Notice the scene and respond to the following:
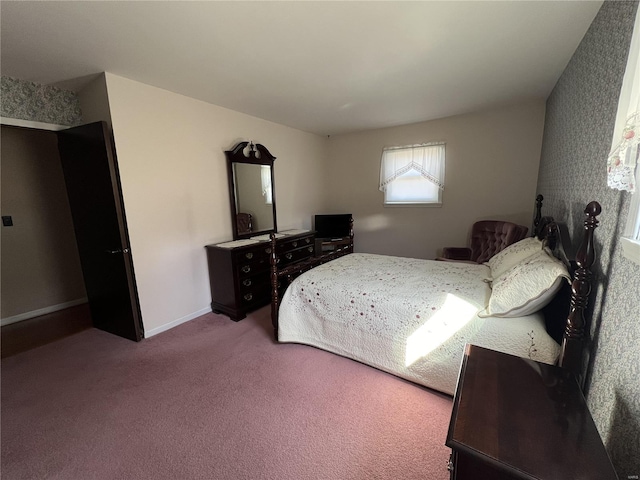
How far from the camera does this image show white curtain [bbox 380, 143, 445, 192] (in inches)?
152

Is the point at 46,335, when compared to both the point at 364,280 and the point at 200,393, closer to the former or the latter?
the point at 200,393

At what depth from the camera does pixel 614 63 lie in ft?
4.23

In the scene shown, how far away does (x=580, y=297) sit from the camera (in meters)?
1.18

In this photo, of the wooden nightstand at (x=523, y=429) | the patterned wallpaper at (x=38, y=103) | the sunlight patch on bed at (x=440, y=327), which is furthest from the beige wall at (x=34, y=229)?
the wooden nightstand at (x=523, y=429)

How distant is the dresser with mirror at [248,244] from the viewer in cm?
298

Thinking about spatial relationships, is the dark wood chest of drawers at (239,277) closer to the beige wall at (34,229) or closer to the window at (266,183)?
the window at (266,183)

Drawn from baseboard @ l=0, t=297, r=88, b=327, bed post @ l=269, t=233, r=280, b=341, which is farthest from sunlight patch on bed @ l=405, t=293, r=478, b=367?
baseboard @ l=0, t=297, r=88, b=327

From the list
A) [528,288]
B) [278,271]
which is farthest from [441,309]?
[278,271]

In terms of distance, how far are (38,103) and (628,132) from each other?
156 inches

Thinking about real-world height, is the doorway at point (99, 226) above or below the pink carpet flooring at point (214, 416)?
above

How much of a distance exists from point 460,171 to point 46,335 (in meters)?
5.34

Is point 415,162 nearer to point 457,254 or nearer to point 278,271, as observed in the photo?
point 457,254

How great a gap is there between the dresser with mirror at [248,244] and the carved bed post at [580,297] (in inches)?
95.4

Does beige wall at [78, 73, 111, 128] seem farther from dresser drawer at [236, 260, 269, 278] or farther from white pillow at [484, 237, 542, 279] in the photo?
white pillow at [484, 237, 542, 279]
